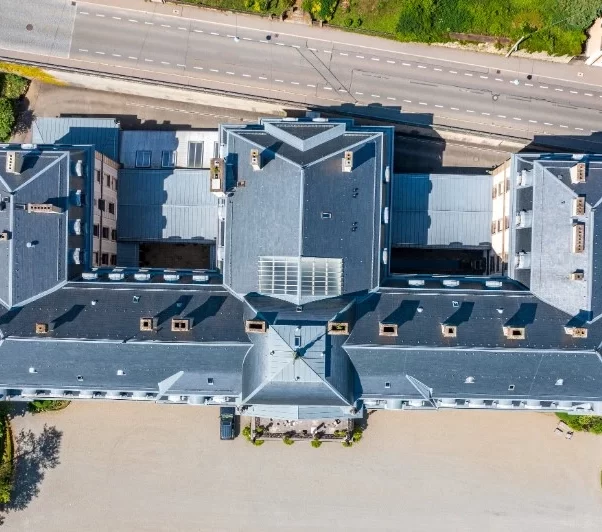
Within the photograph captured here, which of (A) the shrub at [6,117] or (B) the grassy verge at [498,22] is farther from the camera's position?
(A) the shrub at [6,117]

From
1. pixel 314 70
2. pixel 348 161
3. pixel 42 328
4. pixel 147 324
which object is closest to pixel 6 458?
pixel 42 328

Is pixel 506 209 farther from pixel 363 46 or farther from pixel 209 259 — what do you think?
pixel 209 259

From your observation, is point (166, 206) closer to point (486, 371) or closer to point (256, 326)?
point (256, 326)

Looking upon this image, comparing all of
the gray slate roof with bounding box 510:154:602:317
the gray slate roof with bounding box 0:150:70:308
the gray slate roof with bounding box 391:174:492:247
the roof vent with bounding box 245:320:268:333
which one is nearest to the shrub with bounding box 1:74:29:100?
the gray slate roof with bounding box 0:150:70:308

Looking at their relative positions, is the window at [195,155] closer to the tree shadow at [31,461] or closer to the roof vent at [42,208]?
the roof vent at [42,208]

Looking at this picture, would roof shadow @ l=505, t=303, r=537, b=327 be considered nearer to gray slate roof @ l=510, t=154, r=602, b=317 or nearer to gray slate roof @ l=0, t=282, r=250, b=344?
gray slate roof @ l=510, t=154, r=602, b=317

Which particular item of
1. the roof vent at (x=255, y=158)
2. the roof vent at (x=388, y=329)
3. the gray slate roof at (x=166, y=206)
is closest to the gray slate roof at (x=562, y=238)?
the roof vent at (x=388, y=329)
